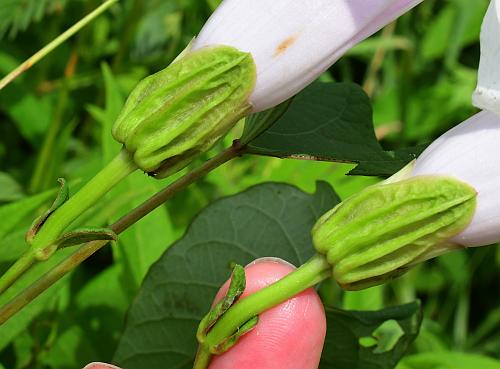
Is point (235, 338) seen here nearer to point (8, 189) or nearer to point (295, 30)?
point (295, 30)

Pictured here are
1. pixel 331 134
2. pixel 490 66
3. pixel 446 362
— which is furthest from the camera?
pixel 446 362

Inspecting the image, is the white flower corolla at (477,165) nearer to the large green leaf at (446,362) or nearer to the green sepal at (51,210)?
the green sepal at (51,210)

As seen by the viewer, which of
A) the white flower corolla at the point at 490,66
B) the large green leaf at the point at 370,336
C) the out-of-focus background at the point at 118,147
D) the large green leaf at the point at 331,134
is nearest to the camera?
the white flower corolla at the point at 490,66

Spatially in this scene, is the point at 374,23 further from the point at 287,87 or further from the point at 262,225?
the point at 262,225

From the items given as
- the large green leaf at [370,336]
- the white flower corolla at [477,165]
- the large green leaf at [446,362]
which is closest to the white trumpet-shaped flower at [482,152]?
the white flower corolla at [477,165]

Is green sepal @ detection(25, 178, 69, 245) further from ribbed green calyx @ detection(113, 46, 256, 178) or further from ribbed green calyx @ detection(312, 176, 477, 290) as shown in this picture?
ribbed green calyx @ detection(312, 176, 477, 290)

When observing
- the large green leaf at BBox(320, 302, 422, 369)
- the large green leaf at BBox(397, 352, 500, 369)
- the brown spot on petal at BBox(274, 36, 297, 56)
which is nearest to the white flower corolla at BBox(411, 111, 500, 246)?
the brown spot on petal at BBox(274, 36, 297, 56)

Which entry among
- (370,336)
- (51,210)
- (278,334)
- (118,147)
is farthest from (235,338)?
(118,147)
